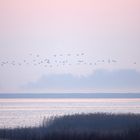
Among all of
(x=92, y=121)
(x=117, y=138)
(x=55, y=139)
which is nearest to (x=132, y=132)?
(x=117, y=138)

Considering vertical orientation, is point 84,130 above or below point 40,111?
above

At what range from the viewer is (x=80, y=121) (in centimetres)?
3891

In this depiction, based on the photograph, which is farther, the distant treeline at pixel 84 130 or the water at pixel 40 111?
the water at pixel 40 111

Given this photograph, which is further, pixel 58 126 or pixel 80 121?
pixel 80 121

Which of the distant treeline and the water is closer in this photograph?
the distant treeline

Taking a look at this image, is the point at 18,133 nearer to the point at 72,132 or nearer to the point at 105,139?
the point at 72,132

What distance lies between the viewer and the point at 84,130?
33.6 meters

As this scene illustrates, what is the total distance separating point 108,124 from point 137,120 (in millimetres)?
1886

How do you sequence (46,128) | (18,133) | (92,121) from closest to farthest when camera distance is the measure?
(18,133)
(46,128)
(92,121)

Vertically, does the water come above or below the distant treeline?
below

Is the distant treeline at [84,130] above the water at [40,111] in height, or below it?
above

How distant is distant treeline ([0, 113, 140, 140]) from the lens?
3180 cm

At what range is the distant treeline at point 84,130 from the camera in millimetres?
31797

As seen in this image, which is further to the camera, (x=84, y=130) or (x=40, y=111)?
(x=40, y=111)
